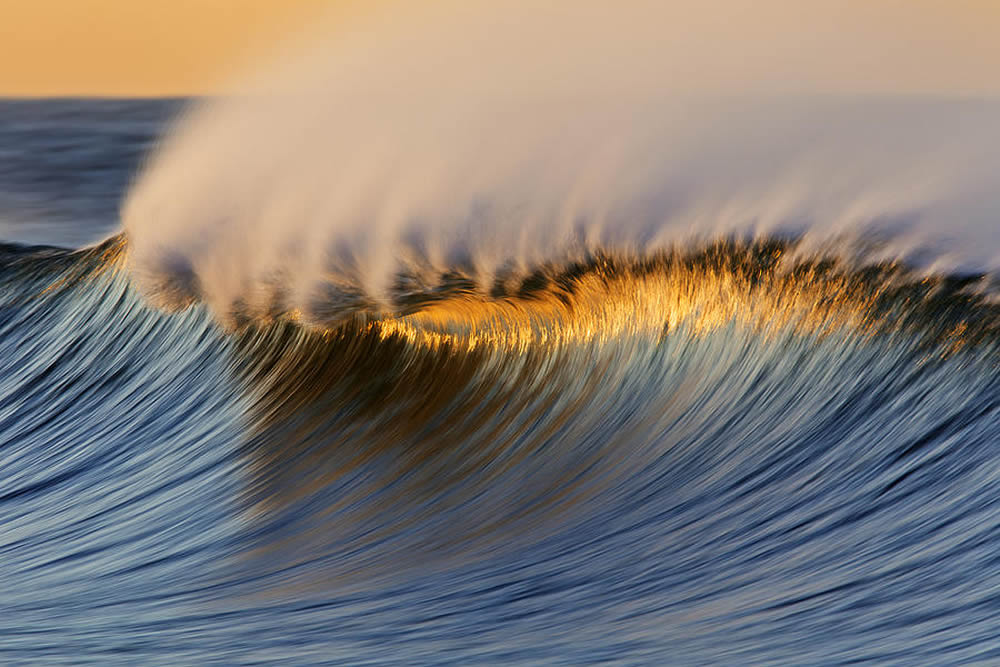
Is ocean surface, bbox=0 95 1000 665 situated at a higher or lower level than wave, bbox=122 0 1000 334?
lower

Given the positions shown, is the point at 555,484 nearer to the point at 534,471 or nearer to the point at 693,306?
the point at 534,471

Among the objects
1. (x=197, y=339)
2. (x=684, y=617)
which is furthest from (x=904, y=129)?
(x=197, y=339)

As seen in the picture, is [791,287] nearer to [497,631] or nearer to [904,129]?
[904,129]

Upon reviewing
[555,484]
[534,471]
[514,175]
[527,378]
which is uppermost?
[514,175]

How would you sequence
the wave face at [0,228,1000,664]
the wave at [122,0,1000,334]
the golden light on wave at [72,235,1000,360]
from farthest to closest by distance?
the wave at [122,0,1000,334] < the golden light on wave at [72,235,1000,360] < the wave face at [0,228,1000,664]

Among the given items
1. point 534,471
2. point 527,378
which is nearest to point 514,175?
point 527,378

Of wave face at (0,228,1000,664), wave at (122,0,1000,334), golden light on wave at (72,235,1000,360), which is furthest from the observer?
wave at (122,0,1000,334)

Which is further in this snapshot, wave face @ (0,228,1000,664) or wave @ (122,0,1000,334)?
wave @ (122,0,1000,334)
